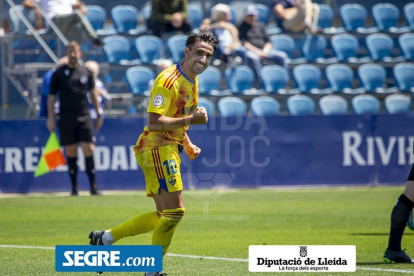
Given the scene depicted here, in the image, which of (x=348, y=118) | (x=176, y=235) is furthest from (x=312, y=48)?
(x=176, y=235)

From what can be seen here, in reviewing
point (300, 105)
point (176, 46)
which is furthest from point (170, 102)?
point (176, 46)

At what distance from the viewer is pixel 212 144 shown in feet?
49.2

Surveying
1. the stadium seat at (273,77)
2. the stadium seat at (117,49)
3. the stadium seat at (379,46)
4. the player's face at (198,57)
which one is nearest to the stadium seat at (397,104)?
the stadium seat at (379,46)

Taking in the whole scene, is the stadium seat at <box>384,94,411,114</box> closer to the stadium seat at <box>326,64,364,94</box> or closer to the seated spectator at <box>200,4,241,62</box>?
the stadium seat at <box>326,64,364,94</box>

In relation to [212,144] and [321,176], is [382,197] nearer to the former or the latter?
[321,176]

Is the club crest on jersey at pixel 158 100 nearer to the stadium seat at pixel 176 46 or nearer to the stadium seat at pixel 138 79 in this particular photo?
the stadium seat at pixel 138 79

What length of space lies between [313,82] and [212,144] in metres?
4.58

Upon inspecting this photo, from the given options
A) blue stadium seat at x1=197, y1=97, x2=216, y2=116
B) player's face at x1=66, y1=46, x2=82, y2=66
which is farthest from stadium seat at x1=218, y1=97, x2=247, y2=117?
player's face at x1=66, y1=46, x2=82, y2=66

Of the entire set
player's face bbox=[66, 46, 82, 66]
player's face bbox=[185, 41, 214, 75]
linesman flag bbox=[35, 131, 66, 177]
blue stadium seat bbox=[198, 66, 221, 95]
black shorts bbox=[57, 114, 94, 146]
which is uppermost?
blue stadium seat bbox=[198, 66, 221, 95]

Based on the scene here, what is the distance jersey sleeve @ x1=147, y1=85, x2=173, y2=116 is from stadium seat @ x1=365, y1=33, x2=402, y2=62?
14352 mm

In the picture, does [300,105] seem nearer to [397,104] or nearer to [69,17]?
[397,104]

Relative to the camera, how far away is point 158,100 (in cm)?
630

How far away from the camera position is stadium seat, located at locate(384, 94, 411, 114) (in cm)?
1784

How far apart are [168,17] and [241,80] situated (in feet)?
7.95
